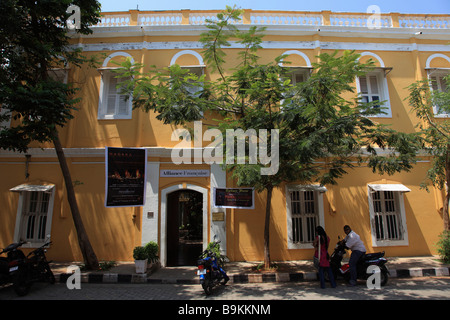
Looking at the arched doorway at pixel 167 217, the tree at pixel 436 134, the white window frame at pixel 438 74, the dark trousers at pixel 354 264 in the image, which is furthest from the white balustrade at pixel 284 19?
the dark trousers at pixel 354 264

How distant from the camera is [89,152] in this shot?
868 centimetres

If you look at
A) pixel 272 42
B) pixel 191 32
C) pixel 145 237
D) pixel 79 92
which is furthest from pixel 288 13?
pixel 145 237

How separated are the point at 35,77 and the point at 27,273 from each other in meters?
5.14

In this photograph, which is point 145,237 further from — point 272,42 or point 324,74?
point 272,42

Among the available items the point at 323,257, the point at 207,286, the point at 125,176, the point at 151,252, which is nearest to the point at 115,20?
the point at 125,176

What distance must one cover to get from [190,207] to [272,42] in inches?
369

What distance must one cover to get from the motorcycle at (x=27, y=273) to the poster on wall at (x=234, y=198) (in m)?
4.63

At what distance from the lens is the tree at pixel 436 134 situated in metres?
7.82

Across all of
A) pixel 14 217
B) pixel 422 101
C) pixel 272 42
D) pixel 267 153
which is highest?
pixel 272 42

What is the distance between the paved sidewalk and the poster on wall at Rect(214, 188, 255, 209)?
1754mm

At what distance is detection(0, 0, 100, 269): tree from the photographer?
6168 millimetres

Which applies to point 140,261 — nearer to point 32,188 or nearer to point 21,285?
point 21,285

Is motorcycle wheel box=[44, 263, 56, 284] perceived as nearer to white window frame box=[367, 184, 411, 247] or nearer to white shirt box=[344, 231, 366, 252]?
white shirt box=[344, 231, 366, 252]

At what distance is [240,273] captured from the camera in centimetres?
718
